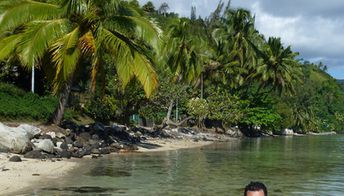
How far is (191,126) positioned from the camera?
54.0 metres

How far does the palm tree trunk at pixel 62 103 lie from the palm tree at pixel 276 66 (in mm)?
38043

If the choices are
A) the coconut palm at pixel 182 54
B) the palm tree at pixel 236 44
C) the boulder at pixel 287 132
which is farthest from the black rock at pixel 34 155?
the boulder at pixel 287 132

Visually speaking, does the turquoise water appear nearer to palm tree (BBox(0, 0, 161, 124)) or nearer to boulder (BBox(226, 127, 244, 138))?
palm tree (BBox(0, 0, 161, 124))

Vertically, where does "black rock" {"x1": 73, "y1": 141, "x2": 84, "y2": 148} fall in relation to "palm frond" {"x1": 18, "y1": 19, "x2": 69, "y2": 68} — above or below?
below

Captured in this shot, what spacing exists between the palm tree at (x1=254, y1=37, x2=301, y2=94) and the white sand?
146 ft

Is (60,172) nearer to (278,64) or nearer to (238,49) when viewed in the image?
(238,49)

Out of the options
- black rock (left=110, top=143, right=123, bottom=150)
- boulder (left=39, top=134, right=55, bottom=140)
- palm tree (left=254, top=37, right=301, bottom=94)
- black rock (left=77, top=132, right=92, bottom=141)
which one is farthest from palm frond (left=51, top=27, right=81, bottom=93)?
palm tree (left=254, top=37, right=301, bottom=94)

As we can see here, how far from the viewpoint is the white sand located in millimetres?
13762

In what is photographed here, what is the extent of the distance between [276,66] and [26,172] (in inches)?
1957

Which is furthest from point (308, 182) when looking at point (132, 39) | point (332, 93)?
point (332, 93)

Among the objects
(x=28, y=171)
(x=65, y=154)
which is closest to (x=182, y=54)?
(x=65, y=154)

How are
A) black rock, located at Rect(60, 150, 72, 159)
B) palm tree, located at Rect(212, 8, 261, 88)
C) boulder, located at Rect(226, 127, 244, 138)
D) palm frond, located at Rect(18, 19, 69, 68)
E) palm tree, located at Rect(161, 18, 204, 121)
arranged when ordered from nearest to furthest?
black rock, located at Rect(60, 150, 72, 159), palm frond, located at Rect(18, 19, 69, 68), palm tree, located at Rect(161, 18, 204, 121), boulder, located at Rect(226, 127, 244, 138), palm tree, located at Rect(212, 8, 261, 88)

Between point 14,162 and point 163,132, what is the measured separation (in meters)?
24.3

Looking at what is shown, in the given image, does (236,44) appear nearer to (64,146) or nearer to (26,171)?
(64,146)
